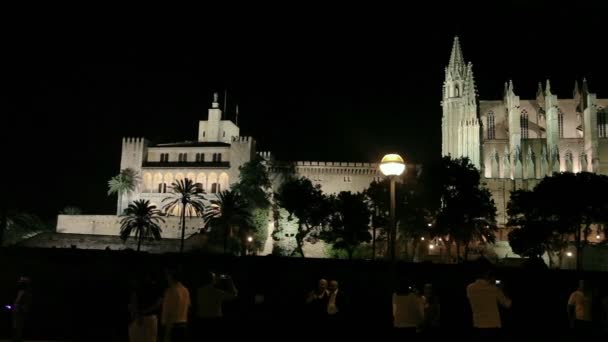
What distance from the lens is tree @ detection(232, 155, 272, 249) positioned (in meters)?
64.6

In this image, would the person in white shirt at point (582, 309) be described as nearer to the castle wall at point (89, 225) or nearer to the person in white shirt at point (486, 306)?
the person in white shirt at point (486, 306)

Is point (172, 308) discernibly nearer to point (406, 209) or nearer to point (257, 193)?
point (406, 209)

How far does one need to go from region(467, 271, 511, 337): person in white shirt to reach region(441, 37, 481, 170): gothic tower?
64736 mm

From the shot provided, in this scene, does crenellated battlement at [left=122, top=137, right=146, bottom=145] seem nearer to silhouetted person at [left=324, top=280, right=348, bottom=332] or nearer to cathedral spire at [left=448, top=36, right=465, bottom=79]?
cathedral spire at [left=448, top=36, right=465, bottom=79]

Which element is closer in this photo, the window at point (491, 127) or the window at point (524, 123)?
the window at point (524, 123)

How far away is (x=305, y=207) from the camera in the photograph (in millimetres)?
61938

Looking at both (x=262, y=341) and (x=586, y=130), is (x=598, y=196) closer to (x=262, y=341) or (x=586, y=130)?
(x=586, y=130)

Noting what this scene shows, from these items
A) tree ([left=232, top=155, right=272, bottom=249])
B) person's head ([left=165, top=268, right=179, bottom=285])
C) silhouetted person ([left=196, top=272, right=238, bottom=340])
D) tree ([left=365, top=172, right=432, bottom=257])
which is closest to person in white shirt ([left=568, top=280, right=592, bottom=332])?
silhouetted person ([left=196, top=272, right=238, bottom=340])

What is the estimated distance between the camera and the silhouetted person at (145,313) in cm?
903

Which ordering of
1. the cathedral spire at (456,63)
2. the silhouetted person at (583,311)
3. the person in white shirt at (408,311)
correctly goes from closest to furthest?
the person in white shirt at (408,311) < the silhouetted person at (583,311) < the cathedral spire at (456,63)

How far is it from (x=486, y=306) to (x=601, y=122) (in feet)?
241

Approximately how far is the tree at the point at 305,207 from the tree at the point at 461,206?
10856mm

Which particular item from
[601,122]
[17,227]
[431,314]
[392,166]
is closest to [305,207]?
[17,227]

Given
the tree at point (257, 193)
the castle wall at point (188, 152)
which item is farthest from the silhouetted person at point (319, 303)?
the castle wall at point (188, 152)
